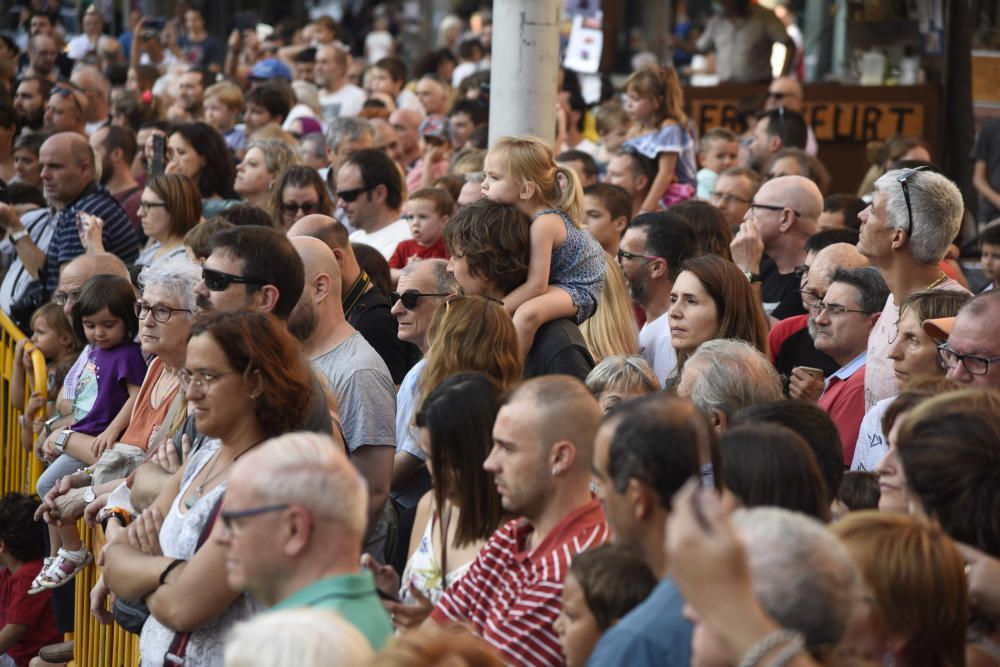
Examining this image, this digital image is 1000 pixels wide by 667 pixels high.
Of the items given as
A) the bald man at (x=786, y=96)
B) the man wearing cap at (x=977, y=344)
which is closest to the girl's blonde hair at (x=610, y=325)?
the man wearing cap at (x=977, y=344)

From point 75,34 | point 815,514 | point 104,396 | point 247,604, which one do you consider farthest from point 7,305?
point 75,34

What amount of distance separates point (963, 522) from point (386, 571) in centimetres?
156

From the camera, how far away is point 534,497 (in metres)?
3.59

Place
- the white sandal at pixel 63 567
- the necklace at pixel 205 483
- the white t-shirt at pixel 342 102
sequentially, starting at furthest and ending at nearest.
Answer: the white t-shirt at pixel 342 102 < the white sandal at pixel 63 567 < the necklace at pixel 205 483

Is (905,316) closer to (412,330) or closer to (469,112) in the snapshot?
(412,330)

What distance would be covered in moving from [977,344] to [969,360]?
6 centimetres

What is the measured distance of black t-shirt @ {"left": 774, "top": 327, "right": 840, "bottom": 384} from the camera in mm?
6078

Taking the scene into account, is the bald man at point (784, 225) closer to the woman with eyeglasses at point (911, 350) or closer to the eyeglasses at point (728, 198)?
the eyeglasses at point (728, 198)

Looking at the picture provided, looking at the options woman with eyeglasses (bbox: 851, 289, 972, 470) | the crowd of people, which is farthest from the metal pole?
woman with eyeglasses (bbox: 851, 289, 972, 470)

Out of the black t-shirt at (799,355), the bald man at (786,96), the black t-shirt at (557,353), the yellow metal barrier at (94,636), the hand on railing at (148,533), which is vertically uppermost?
the bald man at (786,96)

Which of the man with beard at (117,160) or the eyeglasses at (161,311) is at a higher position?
the man with beard at (117,160)

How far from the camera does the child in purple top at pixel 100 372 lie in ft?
20.1

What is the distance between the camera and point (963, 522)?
326 centimetres

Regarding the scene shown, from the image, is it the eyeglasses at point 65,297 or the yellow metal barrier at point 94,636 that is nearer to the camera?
the yellow metal barrier at point 94,636
